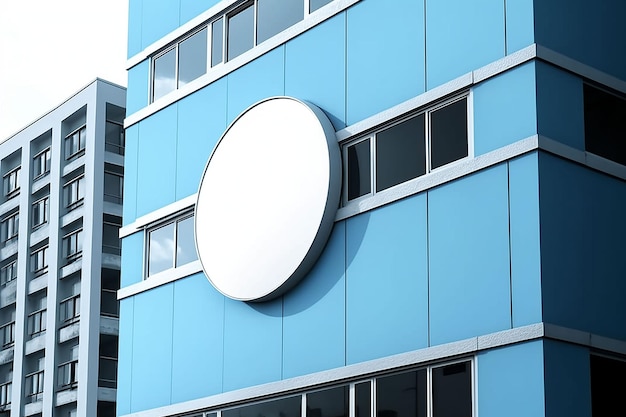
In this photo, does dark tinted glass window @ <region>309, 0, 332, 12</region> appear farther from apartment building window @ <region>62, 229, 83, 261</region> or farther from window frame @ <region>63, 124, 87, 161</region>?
window frame @ <region>63, 124, 87, 161</region>

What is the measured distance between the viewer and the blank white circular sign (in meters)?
21.7

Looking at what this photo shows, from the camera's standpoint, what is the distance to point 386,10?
70.3 feet

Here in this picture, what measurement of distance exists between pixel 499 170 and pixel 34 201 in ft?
155

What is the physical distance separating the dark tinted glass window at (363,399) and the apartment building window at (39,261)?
4216 cm

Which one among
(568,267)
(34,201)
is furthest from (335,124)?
(34,201)

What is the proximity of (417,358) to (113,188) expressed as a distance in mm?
41302

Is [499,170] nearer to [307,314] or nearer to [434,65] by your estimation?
[434,65]

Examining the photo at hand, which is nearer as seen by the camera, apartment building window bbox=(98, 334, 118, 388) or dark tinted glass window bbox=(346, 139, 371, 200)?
dark tinted glass window bbox=(346, 139, 371, 200)

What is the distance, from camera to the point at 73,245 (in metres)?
58.5

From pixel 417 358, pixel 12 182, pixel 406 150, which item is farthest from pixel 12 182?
pixel 417 358

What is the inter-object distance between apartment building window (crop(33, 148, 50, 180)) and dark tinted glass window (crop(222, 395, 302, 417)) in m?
41.4

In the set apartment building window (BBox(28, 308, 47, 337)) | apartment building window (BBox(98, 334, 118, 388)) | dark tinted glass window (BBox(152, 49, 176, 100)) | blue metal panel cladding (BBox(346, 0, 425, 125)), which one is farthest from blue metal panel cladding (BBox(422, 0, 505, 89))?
apartment building window (BBox(28, 308, 47, 337))

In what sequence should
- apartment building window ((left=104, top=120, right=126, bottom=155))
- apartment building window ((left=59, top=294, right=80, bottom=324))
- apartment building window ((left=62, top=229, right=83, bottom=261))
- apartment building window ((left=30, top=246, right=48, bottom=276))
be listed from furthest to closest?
apartment building window ((left=30, top=246, right=48, bottom=276))
apartment building window ((left=104, top=120, right=126, bottom=155))
apartment building window ((left=62, top=229, right=83, bottom=261))
apartment building window ((left=59, top=294, right=80, bottom=324))

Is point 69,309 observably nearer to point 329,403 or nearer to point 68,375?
point 68,375
